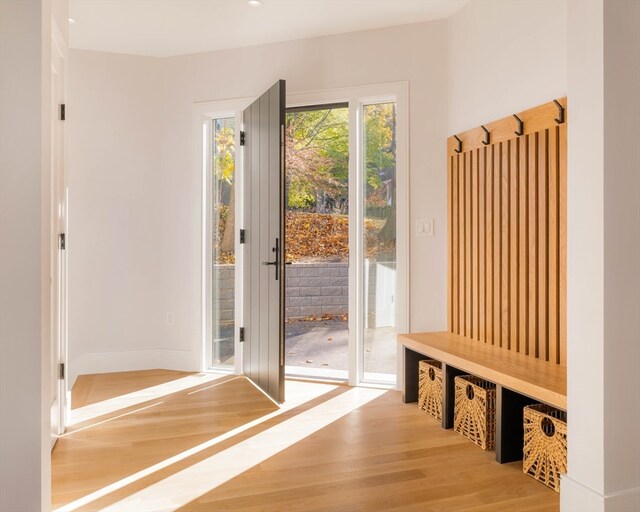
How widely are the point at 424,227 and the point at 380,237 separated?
13.4 inches

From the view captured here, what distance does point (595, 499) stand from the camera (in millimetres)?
2039

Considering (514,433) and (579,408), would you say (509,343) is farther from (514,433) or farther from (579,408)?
(579,408)

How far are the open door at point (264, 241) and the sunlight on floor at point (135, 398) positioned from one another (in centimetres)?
40


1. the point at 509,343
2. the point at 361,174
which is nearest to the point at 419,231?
the point at 361,174

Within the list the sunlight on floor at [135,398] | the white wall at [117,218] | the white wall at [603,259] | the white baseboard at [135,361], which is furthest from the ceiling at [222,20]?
the sunlight on floor at [135,398]

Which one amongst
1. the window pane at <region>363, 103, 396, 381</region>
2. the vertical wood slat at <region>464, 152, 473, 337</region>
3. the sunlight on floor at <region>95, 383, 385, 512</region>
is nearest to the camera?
the sunlight on floor at <region>95, 383, 385, 512</region>

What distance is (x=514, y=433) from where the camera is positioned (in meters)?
2.77

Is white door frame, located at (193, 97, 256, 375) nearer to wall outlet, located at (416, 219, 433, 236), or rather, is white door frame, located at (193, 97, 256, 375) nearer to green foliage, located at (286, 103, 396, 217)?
green foliage, located at (286, 103, 396, 217)

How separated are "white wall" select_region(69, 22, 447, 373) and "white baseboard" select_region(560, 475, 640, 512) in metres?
3.17

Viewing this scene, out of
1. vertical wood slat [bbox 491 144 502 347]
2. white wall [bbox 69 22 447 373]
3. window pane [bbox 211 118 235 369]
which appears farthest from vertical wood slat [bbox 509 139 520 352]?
window pane [bbox 211 118 235 369]

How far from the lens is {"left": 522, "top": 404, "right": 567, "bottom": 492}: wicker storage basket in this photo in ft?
7.93

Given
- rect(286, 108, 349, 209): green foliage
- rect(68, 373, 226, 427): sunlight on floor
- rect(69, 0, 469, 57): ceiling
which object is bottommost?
rect(68, 373, 226, 427): sunlight on floor

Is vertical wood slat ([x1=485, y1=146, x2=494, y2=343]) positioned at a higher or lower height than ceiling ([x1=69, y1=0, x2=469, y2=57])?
lower

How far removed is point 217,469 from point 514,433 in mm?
1486
